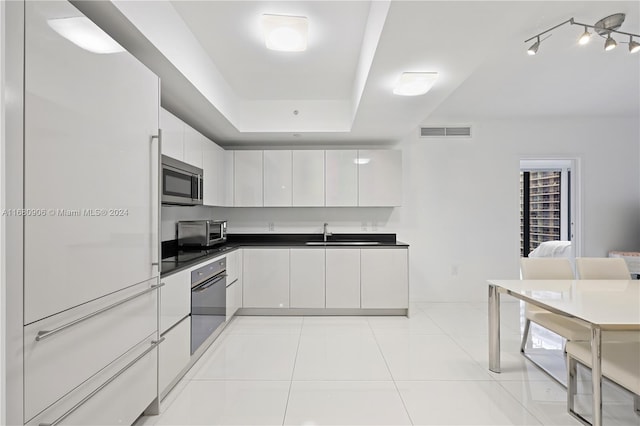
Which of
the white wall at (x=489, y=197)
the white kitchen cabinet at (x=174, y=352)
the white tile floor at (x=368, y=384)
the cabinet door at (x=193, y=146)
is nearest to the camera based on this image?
the white tile floor at (x=368, y=384)

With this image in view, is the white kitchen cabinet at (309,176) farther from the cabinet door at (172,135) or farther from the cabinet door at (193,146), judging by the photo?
the cabinet door at (172,135)

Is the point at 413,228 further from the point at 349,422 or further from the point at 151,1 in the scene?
the point at 151,1

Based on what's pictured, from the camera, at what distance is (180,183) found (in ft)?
9.11

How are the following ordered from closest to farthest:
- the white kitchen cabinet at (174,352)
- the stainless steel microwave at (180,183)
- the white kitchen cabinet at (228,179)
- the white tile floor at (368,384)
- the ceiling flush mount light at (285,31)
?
the white tile floor at (368,384) < the white kitchen cabinet at (174,352) < the ceiling flush mount light at (285,31) < the stainless steel microwave at (180,183) < the white kitchen cabinet at (228,179)

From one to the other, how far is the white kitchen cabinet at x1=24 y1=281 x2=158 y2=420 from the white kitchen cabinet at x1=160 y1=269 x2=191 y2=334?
261 millimetres

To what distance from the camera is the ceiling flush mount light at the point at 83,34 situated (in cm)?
124

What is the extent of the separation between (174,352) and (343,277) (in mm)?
2206

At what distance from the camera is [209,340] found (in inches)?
119

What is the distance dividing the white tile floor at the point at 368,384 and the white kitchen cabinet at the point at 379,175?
1741mm

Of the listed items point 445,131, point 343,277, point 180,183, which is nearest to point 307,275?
point 343,277

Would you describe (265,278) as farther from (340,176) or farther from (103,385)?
(103,385)

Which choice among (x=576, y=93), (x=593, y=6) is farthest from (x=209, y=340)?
(x=576, y=93)

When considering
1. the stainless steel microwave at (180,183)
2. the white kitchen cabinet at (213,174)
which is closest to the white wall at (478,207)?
the white kitchen cabinet at (213,174)

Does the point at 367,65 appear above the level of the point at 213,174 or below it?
above
